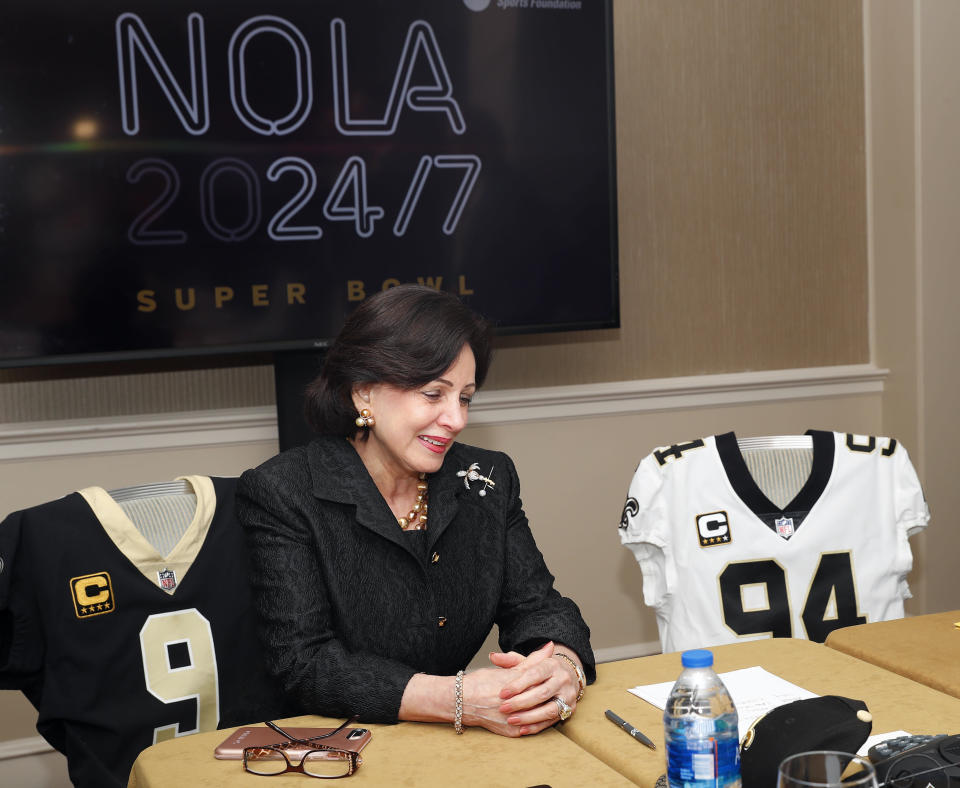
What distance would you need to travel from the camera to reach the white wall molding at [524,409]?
9.55 feet

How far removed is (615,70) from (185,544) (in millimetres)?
2224

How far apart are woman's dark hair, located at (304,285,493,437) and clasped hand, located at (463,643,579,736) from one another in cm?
54

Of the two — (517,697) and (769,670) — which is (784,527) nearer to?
(769,670)

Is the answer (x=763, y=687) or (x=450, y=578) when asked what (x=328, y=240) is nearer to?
(x=450, y=578)

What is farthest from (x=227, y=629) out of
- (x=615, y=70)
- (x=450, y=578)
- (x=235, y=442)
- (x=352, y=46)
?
(x=615, y=70)

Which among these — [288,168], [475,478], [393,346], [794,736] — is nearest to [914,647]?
[794,736]

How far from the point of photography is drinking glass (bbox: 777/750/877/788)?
87 centimetres

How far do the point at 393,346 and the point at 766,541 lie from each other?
85cm

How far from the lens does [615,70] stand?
336 cm

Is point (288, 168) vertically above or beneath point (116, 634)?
above

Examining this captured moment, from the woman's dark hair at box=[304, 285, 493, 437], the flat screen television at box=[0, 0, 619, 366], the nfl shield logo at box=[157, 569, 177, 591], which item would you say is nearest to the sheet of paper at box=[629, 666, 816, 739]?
the woman's dark hair at box=[304, 285, 493, 437]

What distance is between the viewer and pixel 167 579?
172 cm

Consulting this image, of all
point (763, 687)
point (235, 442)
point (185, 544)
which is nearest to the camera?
point (763, 687)

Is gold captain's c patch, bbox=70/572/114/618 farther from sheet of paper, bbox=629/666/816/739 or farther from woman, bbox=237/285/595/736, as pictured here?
sheet of paper, bbox=629/666/816/739
